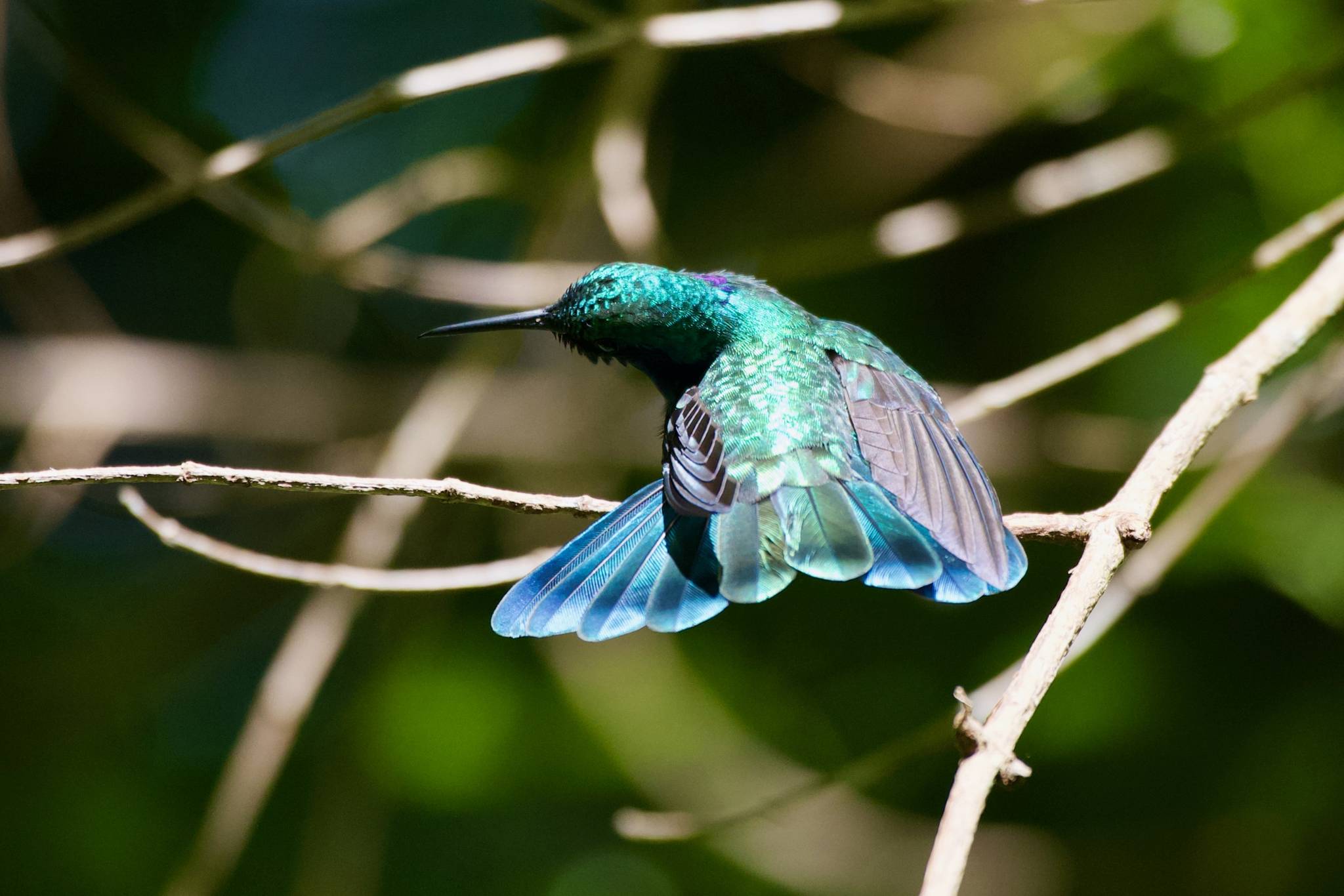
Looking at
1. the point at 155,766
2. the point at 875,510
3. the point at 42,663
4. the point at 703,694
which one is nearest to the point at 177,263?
the point at 42,663

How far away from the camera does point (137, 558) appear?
5395 mm

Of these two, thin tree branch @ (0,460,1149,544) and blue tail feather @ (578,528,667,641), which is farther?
blue tail feather @ (578,528,667,641)

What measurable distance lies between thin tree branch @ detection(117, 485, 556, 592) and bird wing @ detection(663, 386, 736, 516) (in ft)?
0.95

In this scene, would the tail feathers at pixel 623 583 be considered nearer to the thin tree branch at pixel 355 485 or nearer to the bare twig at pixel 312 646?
the thin tree branch at pixel 355 485

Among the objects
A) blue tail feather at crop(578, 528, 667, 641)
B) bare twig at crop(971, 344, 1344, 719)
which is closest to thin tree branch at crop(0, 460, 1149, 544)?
blue tail feather at crop(578, 528, 667, 641)

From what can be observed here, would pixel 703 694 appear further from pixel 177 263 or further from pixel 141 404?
pixel 177 263

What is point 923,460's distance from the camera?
2.38 meters

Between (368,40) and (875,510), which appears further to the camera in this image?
(368,40)

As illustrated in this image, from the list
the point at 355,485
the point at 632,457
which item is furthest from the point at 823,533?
the point at 632,457

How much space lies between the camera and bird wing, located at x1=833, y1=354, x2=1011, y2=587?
2.03 m

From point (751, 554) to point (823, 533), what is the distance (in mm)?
137

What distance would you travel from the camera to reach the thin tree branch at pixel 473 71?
92.0 inches

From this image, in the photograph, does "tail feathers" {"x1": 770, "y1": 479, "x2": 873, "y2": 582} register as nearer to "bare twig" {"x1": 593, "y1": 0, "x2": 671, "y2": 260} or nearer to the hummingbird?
the hummingbird

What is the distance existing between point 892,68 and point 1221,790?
9.19 ft
